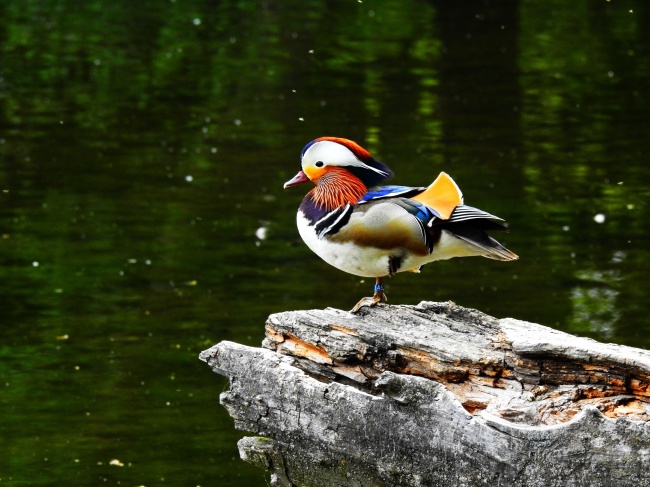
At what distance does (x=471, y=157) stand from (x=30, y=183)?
412 centimetres

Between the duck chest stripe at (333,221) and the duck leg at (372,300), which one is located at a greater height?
the duck chest stripe at (333,221)

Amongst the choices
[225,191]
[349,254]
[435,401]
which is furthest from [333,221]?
[225,191]

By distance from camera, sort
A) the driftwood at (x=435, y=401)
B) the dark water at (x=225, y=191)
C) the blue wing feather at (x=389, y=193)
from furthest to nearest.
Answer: the dark water at (x=225, y=191) < the blue wing feather at (x=389, y=193) < the driftwood at (x=435, y=401)

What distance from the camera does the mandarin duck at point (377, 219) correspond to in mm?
5117

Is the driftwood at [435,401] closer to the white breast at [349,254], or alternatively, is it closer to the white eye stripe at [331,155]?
the white breast at [349,254]

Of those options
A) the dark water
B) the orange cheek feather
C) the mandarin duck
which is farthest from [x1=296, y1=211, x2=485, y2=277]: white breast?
the dark water

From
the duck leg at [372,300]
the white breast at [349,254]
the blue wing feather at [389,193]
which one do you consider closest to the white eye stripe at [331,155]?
the blue wing feather at [389,193]

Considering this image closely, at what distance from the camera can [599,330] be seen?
27.1 ft

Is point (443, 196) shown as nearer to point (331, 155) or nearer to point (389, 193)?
point (389, 193)

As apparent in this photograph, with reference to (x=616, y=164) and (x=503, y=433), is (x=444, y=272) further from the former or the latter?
(x=503, y=433)

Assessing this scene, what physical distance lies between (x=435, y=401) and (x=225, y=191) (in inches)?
276

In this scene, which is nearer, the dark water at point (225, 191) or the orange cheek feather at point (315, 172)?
the orange cheek feather at point (315, 172)

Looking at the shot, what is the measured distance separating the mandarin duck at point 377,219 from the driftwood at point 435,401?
0.70 ft

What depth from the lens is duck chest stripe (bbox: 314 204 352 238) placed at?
5145 millimetres
